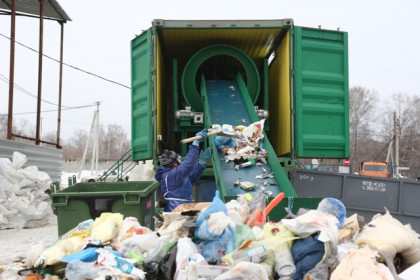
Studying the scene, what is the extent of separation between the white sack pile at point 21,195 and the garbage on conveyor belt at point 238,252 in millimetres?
4299

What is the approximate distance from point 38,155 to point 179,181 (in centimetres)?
494

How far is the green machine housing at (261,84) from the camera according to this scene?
587 centimetres

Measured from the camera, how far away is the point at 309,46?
5902 mm

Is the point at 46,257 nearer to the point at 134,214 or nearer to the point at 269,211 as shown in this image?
the point at 134,214

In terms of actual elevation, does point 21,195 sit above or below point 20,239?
above

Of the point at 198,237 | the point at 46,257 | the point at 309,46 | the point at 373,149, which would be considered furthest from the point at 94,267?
the point at 373,149

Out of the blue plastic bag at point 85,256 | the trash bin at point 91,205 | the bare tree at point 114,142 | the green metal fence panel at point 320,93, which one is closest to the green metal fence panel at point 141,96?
the trash bin at point 91,205

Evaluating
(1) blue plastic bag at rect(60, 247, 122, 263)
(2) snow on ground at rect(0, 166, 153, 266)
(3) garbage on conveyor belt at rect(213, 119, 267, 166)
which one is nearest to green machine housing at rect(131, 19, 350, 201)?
(3) garbage on conveyor belt at rect(213, 119, 267, 166)

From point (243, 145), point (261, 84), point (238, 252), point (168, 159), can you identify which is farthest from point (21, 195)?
point (238, 252)

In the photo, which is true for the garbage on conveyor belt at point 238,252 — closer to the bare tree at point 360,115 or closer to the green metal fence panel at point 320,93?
the green metal fence panel at point 320,93

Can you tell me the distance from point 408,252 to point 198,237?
4.39ft

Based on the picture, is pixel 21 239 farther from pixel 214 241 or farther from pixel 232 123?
pixel 214 241

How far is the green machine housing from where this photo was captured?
5.87 metres

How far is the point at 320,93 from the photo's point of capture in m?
5.97
